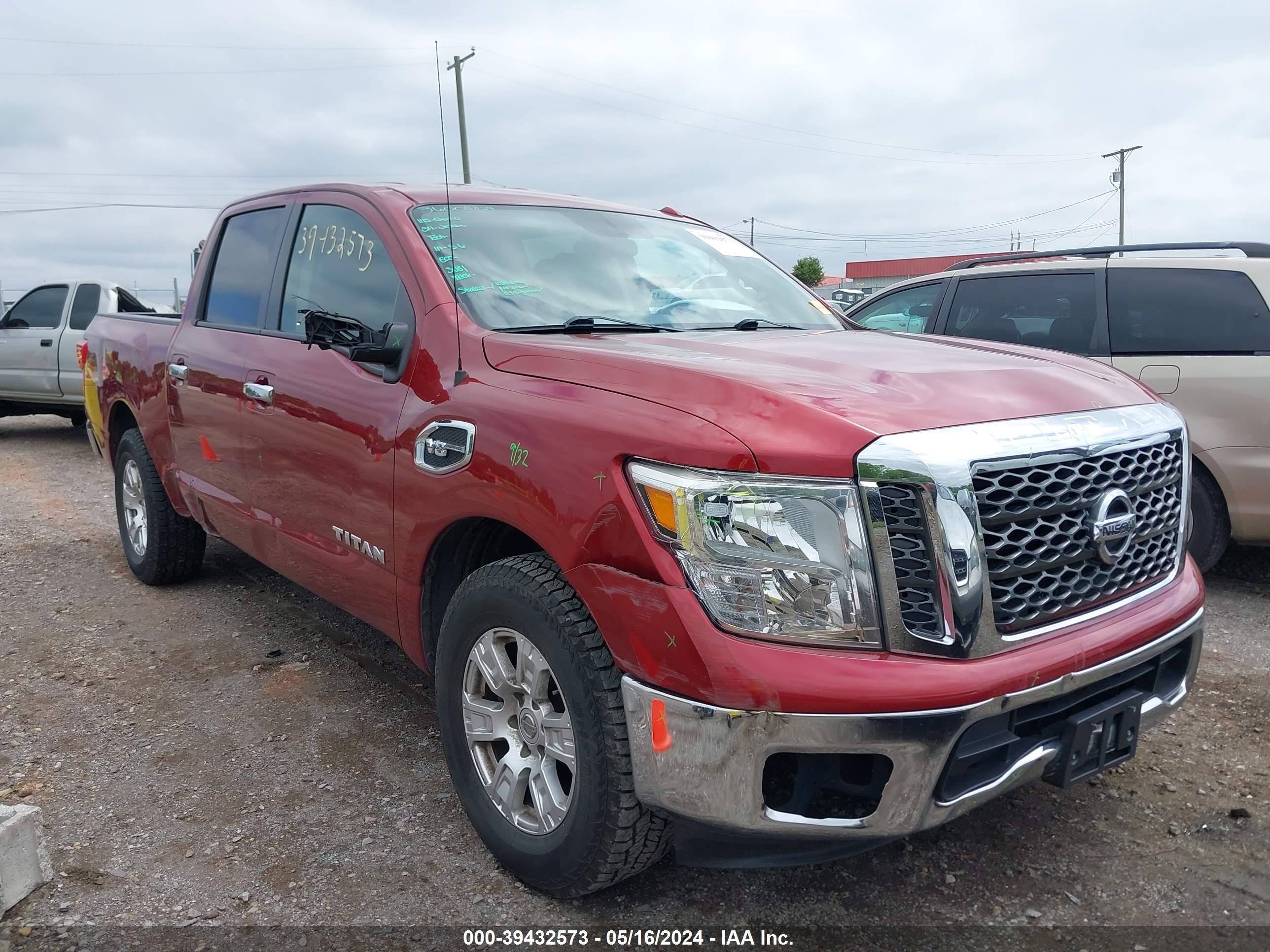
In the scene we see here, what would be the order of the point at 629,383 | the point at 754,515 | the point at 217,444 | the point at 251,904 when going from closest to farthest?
the point at 754,515, the point at 629,383, the point at 251,904, the point at 217,444

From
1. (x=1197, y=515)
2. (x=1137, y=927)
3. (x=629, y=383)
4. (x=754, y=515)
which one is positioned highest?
(x=629, y=383)

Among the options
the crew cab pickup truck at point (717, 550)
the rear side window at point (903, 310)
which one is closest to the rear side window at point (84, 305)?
the rear side window at point (903, 310)

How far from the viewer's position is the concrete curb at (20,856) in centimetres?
243

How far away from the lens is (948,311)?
593cm

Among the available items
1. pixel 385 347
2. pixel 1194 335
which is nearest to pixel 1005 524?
pixel 385 347

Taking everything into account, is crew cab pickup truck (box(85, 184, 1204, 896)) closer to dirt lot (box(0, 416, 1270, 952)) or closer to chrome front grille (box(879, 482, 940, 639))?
chrome front grille (box(879, 482, 940, 639))

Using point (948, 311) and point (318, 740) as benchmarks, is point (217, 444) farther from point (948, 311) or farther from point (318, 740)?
point (948, 311)

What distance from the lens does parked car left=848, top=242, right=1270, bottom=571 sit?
4703 millimetres

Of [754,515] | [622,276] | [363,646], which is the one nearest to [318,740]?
[363,646]

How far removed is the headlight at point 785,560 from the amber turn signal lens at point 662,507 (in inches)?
2.4

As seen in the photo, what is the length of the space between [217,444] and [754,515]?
2861mm

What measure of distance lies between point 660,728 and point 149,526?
3.87 meters

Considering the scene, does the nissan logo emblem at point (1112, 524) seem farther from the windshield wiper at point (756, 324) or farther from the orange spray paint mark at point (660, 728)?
the windshield wiper at point (756, 324)

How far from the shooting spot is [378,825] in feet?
9.40
